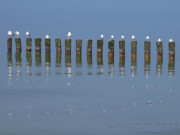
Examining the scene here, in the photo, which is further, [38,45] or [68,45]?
[38,45]

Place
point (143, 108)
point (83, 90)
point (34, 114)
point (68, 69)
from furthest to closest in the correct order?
point (68, 69)
point (83, 90)
point (143, 108)
point (34, 114)

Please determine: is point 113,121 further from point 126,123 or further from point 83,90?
point 83,90

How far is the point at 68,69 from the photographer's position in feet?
102

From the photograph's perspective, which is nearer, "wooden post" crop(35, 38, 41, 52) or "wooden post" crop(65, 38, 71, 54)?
"wooden post" crop(65, 38, 71, 54)

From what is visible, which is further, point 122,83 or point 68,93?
point 122,83

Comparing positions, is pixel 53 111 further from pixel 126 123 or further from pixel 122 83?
pixel 122 83

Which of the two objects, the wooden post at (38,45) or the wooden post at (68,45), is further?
the wooden post at (38,45)

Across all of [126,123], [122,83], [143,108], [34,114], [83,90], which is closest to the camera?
[126,123]

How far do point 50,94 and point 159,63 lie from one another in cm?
1633

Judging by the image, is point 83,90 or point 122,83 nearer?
point 83,90

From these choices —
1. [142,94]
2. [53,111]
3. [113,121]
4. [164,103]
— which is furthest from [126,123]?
[142,94]

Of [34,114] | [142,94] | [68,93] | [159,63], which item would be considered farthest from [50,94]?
[159,63]

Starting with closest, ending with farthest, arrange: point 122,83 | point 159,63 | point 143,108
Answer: point 143,108, point 122,83, point 159,63

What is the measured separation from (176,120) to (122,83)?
8.55 metres
